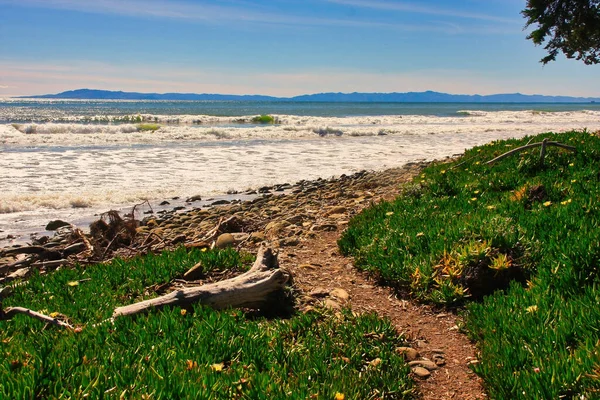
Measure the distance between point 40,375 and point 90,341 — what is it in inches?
24.5

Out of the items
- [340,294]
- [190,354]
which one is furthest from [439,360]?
[190,354]

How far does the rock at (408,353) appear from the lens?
352cm

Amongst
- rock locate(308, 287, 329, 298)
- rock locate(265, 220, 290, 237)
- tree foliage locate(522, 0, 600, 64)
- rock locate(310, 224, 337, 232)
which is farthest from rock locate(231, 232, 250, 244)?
tree foliage locate(522, 0, 600, 64)

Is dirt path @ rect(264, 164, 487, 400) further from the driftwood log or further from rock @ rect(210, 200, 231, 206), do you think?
rock @ rect(210, 200, 231, 206)

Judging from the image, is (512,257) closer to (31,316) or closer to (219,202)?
(31,316)

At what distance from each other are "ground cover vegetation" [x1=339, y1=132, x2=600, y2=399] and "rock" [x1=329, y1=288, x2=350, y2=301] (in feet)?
1.58

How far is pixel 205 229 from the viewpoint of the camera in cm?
820

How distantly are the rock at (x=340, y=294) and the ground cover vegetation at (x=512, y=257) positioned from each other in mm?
481

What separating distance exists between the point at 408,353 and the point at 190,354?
1.54 metres

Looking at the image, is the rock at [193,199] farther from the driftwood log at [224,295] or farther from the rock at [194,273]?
the driftwood log at [224,295]

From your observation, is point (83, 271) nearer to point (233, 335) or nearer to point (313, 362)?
point (233, 335)

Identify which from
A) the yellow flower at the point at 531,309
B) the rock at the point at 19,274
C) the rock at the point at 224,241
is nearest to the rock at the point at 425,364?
the yellow flower at the point at 531,309

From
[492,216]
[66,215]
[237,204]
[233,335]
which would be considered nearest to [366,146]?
[237,204]

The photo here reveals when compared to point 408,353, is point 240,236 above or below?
below
